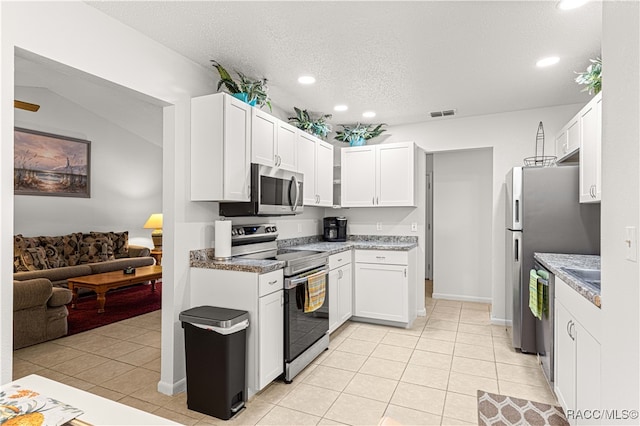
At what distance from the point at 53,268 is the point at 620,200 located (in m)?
6.40

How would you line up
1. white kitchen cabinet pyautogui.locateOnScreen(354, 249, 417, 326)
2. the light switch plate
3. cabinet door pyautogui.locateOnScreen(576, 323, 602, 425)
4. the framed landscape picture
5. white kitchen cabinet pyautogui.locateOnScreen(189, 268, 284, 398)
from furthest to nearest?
the framed landscape picture, white kitchen cabinet pyautogui.locateOnScreen(354, 249, 417, 326), white kitchen cabinet pyautogui.locateOnScreen(189, 268, 284, 398), cabinet door pyautogui.locateOnScreen(576, 323, 602, 425), the light switch plate

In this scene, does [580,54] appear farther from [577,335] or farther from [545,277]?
[577,335]

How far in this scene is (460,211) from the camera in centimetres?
532

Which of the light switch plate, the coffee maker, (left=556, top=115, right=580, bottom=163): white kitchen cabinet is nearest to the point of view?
the light switch plate

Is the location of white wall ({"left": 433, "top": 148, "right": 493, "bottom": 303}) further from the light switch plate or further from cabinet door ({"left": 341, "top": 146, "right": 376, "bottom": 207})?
the light switch plate

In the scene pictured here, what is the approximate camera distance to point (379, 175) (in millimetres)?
4469

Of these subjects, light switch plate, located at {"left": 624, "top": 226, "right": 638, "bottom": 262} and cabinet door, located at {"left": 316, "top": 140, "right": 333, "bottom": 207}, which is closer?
light switch plate, located at {"left": 624, "top": 226, "right": 638, "bottom": 262}

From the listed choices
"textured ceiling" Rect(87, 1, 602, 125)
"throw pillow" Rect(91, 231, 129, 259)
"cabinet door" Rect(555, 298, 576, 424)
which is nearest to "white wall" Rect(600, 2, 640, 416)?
"cabinet door" Rect(555, 298, 576, 424)

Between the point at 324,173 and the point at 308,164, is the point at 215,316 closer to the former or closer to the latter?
the point at 308,164

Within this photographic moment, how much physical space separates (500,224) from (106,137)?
6.78 m

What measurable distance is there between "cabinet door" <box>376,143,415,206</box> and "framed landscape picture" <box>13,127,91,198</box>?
519 cm

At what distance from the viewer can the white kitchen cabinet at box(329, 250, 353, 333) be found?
3.63 m

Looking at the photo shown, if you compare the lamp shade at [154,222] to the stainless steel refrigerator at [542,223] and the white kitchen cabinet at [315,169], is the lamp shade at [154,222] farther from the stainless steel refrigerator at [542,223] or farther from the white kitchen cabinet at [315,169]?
the stainless steel refrigerator at [542,223]

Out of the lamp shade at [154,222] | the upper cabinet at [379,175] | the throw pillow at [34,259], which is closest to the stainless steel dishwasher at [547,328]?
the upper cabinet at [379,175]
